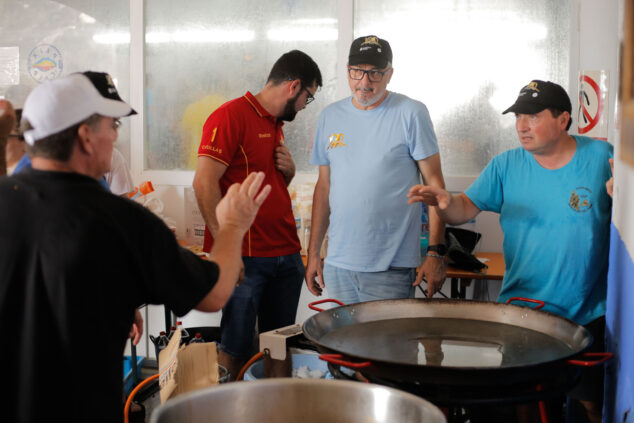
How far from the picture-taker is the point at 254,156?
2664 millimetres

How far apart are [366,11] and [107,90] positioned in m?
2.77

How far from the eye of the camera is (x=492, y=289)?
3693 mm

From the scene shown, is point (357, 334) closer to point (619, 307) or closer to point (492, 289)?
point (619, 307)

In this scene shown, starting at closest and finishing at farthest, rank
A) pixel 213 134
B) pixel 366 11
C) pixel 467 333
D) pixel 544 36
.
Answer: pixel 467 333 → pixel 213 134 → pixel 544 36 → pixel 366 11

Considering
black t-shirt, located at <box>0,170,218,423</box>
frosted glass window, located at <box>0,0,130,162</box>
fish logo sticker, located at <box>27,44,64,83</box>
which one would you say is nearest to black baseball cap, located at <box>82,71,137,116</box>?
black t-shirt, located at <box>0,170,218,423</box>

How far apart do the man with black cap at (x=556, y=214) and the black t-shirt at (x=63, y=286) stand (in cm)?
115

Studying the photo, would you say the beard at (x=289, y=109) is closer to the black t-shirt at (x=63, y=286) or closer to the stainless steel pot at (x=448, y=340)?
the stainless steel pot at (x=448, y=340)

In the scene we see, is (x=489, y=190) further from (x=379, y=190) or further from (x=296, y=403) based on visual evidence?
(x=296, y=403)

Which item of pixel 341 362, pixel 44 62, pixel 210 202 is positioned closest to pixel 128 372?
pixel 210 202

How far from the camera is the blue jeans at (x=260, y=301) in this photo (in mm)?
2668

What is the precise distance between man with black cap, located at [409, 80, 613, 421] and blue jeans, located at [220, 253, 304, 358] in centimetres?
80

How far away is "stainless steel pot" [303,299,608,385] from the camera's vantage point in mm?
1411

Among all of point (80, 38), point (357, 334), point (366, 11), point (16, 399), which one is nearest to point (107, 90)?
point (16, 399)

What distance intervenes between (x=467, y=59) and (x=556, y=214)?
6.17ft
